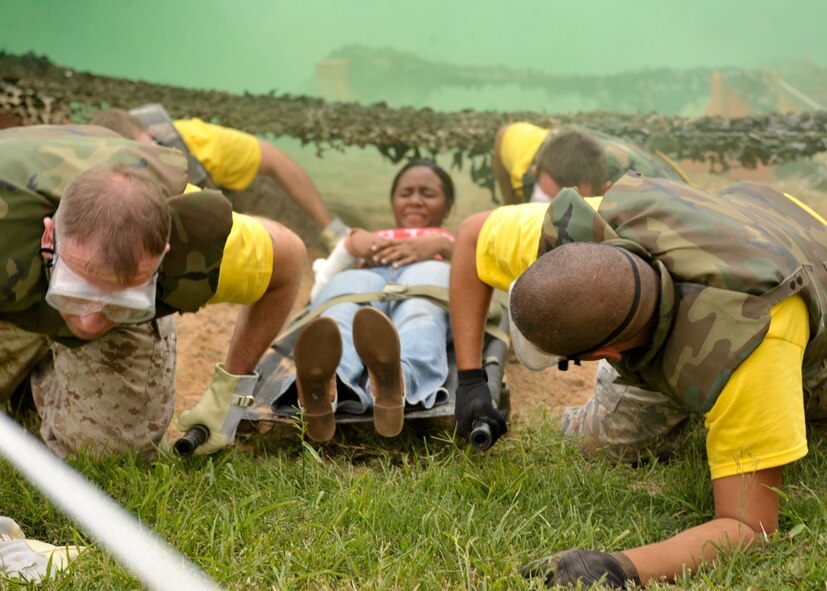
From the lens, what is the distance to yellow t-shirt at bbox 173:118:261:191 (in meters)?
4.91

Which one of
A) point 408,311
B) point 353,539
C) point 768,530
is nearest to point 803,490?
point 768,530

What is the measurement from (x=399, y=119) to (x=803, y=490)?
12.8ft

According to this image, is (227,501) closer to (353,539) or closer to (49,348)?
(353,539)

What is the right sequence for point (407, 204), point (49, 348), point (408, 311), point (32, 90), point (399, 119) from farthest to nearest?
point (399, 119)
point (32, 90)
point (407, 204)
point (408, 311)
point (49, 348)

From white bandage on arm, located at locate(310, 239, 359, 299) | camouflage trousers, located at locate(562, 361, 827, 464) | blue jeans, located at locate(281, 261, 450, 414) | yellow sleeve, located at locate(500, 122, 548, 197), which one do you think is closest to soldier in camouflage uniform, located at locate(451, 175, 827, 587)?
camouflage trousers, located at locate(562, 361, 827, 464)

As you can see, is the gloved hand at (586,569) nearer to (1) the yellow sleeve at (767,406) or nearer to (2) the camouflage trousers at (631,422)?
(1) the yellow sleeve at (767,406)

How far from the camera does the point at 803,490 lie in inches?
103

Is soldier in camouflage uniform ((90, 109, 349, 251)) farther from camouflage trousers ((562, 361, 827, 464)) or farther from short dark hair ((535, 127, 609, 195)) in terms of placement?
camouflage trousers ((562, 361, 827, 464))

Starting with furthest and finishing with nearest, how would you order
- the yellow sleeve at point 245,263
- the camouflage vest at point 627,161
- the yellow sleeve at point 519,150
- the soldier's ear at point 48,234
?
A: 1. the yellow sleeve at point 519,150
2. the camouflage vest at point 627,161
3. the yellow sleeve at point 245,263
4. the soldier's ear at point 48,234

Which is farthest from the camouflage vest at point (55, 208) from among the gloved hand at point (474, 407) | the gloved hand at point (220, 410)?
the gloved hand at point (474, 407)

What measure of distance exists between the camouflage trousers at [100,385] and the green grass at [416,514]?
0.11 metres

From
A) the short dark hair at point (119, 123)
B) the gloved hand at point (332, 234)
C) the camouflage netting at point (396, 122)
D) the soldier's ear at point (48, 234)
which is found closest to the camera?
the soldier's ear at point (48, 234)

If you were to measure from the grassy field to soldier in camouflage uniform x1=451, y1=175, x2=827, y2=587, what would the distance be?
0.41 ft

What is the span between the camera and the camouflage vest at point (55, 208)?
2.30 meters
